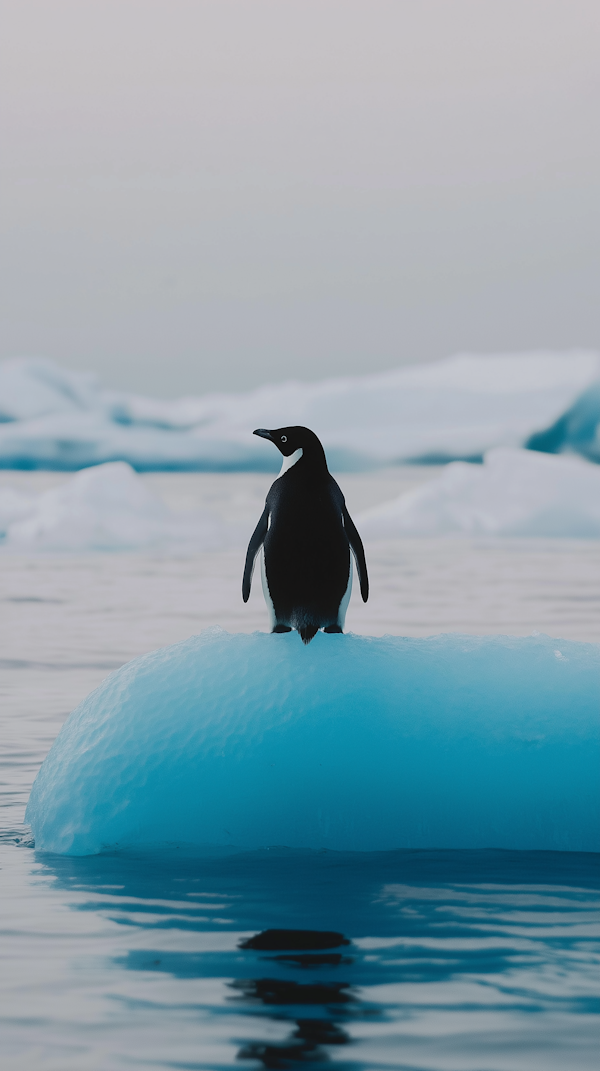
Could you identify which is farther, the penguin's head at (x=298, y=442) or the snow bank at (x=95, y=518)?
the snow bank at (x=95, y=518)

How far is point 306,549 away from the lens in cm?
475

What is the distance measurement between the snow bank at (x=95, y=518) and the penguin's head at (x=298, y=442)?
1788cm

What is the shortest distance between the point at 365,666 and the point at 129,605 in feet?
31.6

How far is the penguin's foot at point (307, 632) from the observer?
4.85 meters

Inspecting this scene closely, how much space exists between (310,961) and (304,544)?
1.81m

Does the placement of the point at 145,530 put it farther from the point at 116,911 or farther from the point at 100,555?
the point at 116,911

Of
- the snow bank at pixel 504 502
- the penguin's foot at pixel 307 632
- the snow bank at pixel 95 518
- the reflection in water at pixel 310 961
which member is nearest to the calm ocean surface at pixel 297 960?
the reflection in water at pixel 310 961

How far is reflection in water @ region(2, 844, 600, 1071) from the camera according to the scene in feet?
9.05

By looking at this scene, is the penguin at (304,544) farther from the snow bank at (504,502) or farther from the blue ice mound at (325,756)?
the snow bank at (504,502)

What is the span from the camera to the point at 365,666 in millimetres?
4828

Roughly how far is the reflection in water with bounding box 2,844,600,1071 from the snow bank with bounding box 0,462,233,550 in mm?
18476

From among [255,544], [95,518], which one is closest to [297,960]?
[255,544]

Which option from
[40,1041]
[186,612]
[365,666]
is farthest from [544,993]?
[186,612]

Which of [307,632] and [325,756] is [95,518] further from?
[325,756]
